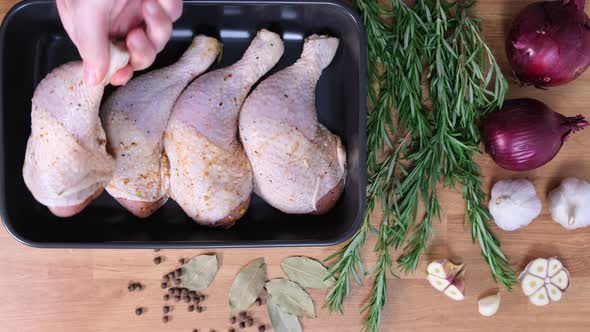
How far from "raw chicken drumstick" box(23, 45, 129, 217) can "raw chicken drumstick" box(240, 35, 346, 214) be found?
1.12ft

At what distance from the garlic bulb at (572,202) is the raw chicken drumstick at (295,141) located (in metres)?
0.61

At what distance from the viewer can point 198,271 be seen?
1432mm

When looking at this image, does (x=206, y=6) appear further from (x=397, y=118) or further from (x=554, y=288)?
(x=554, y=288)

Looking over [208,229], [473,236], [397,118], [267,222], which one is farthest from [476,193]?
[208,229]

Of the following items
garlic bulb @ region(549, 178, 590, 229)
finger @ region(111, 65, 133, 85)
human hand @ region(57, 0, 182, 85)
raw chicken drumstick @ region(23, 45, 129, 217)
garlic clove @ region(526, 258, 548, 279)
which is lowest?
garlic clove @ region(526, 258, 548, 279)

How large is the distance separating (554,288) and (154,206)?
1.12 metres

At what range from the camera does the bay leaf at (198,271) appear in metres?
1.43

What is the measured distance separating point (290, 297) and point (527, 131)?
759 mm

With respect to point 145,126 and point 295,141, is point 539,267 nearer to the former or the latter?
point 295,141

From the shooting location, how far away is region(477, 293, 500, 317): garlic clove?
4.80ft

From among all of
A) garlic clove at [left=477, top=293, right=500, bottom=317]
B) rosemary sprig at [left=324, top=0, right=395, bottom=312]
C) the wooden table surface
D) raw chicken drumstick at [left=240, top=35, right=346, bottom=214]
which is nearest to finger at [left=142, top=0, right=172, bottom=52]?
raw chicken drumstick at [left=240, top=35, right=346, bottom=214]

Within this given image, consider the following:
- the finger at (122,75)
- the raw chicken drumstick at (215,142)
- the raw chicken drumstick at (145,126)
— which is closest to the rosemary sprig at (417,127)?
the raw chicken drumstick at (215,142)

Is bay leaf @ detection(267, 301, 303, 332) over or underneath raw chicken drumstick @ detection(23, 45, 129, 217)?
underneath

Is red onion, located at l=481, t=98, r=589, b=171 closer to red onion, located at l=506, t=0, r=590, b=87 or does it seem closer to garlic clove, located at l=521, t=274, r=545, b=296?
red onion, located at l=506, t=0, r=590, b=87
